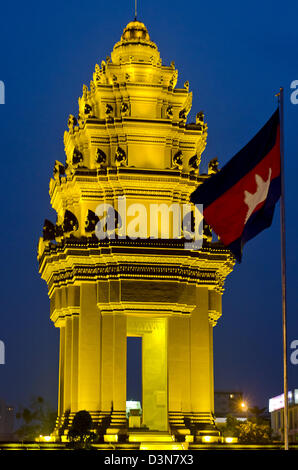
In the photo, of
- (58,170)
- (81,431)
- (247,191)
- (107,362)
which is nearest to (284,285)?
(247,191)

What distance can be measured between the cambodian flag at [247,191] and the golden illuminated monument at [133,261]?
1471 cm

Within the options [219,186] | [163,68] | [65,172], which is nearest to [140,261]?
[65,172]

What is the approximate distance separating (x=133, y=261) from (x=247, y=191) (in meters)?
16.1

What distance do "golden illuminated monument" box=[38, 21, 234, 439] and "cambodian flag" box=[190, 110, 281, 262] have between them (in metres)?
14.7

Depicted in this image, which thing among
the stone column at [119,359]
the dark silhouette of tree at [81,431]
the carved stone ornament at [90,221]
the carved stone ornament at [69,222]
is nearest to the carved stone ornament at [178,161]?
the carved stone ornament at [90,221]

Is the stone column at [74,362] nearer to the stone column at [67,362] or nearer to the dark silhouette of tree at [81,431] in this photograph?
the stone column at [67,362]

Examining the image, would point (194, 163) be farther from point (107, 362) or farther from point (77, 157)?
point (107, 362)

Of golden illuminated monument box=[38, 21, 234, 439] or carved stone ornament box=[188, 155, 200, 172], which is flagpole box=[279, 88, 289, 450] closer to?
golden illuminated monument box=[38, 21, 234, 439]

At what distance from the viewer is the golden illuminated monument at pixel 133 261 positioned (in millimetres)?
43781

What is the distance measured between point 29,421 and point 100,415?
49.6 meters

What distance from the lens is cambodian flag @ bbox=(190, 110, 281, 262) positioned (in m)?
27.7

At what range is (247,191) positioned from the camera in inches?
1117

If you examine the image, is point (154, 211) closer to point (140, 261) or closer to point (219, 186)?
point (140, 261)

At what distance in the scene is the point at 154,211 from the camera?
45938 mm
